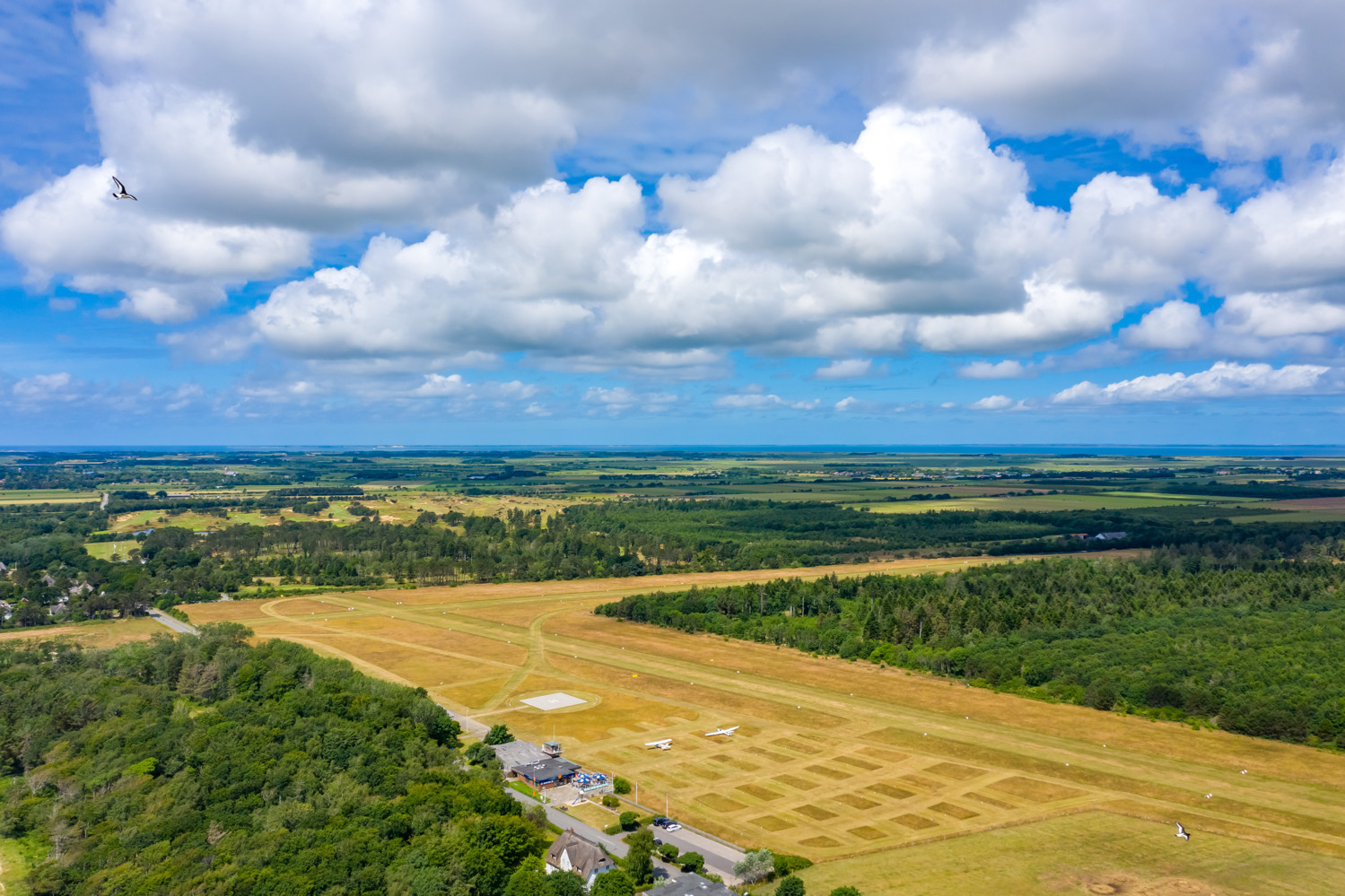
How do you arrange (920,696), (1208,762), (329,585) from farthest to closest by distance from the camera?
1. (329,585)
2. (920,696)
3. (1208,762)

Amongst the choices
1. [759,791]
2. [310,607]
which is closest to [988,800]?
[759,791]

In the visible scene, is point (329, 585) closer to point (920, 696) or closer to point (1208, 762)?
point (920, 696)

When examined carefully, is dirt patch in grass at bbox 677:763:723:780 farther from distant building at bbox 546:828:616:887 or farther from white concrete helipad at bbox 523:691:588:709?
white concrete helipad at bbox 523:691:588:709


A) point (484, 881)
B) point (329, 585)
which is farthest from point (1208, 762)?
point (329, 585)

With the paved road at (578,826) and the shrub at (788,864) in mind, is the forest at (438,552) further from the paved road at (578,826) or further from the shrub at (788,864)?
the shrub at (788,864)

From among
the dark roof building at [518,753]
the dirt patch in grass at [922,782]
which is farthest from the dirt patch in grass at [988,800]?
the dark roof building at [518,753]

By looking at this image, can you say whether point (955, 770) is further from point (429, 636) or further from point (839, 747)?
point (429, 636)

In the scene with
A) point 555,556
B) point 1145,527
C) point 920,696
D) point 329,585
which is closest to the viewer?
point 920,696
